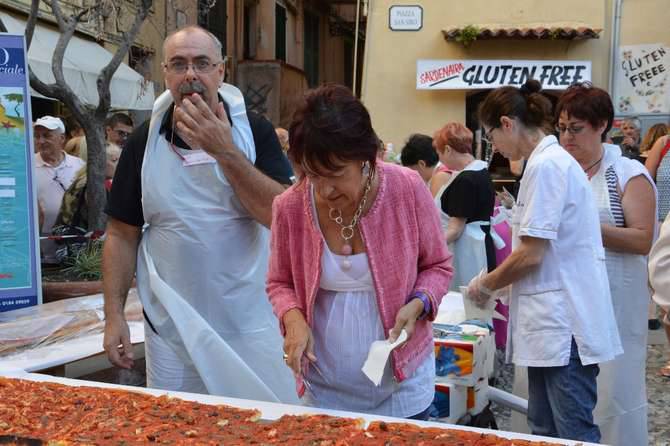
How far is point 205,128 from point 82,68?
9.44 meters

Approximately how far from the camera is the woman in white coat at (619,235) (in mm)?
3316

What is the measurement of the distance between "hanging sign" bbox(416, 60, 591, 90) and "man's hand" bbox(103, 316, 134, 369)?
35.0 feet

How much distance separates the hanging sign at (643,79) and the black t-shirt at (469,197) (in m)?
8.44

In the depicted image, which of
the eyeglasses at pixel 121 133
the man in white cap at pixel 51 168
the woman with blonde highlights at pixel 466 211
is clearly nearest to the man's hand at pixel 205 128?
the woman with blonde highlights at pixel 466 211

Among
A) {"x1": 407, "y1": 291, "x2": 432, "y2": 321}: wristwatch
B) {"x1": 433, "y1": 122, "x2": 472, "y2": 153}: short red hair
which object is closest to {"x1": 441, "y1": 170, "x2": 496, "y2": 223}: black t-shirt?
{"x1": 433, "y1": 122, "x2": 472, "y2": 153}: short red hair

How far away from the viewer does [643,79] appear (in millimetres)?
12922

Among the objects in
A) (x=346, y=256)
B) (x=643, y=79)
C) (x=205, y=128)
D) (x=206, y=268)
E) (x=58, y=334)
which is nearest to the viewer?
(x=346, y=256)

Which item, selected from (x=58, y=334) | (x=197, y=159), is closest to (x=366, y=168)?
(x=197, y=159)

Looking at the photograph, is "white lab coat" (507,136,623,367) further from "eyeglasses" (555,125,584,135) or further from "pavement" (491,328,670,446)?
"pavement" (491,328,670,446)

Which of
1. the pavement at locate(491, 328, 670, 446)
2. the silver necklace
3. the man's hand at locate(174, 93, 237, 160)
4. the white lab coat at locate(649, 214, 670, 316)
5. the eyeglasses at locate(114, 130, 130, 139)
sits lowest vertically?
the pavement at locate(491, 328, 670, 446)

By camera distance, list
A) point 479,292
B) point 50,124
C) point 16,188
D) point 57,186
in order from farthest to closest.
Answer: point 50,124
point 57,186
point 16,188
point 479,292

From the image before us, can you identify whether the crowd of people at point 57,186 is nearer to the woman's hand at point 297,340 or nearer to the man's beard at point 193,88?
the man's beard at point 193,88

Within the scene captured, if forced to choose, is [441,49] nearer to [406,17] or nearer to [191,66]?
[406,17]

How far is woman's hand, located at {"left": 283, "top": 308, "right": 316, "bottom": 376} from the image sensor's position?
7.32ft
